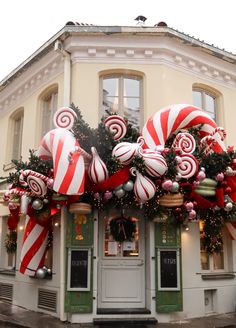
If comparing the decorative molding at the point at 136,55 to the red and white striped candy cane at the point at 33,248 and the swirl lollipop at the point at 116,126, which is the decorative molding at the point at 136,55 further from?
the red and white striped candy cane at the point at 33,248

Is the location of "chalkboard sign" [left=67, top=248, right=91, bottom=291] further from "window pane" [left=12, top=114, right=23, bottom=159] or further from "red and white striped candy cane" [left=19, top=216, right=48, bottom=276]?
"window pane" [left=12, top=114, right=23, bottom=159]

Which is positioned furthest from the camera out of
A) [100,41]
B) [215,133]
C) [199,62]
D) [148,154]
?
[199,62]

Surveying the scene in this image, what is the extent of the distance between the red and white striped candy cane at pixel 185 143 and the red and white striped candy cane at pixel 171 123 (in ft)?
0.83

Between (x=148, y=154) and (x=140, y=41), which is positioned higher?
(x=140, y=41)

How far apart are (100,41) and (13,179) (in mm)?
3813

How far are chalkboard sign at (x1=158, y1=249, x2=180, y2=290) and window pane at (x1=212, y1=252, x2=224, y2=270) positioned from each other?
5.04 feet

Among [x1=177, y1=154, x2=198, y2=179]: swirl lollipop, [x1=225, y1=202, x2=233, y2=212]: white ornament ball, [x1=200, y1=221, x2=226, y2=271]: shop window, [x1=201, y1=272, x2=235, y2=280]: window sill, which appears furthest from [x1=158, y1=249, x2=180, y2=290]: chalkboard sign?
[x1=177, y1=154, x2=198, y2=179]: swirl lollipop

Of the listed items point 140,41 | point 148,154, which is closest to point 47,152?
point 148,154

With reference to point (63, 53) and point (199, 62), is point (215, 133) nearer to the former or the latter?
point (199, 62)

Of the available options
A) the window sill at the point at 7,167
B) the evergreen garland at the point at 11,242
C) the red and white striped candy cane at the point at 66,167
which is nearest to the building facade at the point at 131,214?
the evergreen garland at the point at 11,242

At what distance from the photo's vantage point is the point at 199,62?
995cm

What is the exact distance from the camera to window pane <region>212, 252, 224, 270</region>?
9.49 metres

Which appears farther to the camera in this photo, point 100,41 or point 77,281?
point 100,41

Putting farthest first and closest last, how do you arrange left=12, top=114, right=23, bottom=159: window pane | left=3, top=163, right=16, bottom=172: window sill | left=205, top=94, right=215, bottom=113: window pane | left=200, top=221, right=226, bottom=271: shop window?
1. left=12, top=114, right=23, bottom=159: window pane
2. left=3, top=163, right=16, bottom=172: window sill
3. left=205, top=94, right=215, bottom=113: window pane
4. left=200, top=221, right=226, bottom=271: shop window
